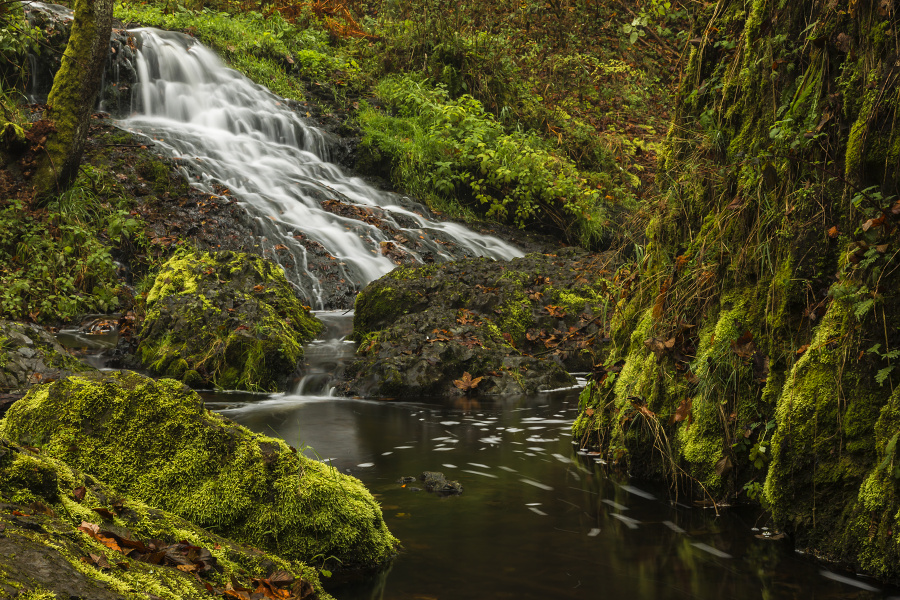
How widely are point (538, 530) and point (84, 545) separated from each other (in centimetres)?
258

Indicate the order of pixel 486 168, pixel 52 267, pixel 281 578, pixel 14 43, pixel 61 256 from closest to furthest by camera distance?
pixel 281 578 → pixel 52 267 → pixel 61 256 → pixel 14 43 → pixel 486 168

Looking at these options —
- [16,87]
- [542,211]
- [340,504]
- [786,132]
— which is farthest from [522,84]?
[340,504]

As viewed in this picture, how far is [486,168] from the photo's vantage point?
1603cm

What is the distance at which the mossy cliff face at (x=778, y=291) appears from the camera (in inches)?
143

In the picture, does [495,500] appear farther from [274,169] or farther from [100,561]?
[274,169]

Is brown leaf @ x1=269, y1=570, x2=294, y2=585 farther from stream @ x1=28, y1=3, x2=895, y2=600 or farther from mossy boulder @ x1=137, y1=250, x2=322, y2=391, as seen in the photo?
mossy boulder @ x1=137, y1=250, x2=322, y2=391

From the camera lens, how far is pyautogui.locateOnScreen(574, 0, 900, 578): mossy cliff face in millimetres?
3623

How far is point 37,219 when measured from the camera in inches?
446

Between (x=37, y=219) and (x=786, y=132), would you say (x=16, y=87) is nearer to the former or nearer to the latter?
(x=37, y=219)

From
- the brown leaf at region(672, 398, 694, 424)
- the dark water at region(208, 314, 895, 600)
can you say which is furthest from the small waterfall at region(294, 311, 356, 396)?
the brown leaf at region(672, 398, 694, 424)

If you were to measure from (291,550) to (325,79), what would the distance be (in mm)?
16683

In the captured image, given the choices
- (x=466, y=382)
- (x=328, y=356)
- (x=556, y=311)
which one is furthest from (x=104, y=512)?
(x=556, y=311)

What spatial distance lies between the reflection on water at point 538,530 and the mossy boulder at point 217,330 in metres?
1.81

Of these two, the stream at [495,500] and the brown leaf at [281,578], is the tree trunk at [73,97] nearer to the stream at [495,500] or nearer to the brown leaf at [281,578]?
the stream at [495,500]
